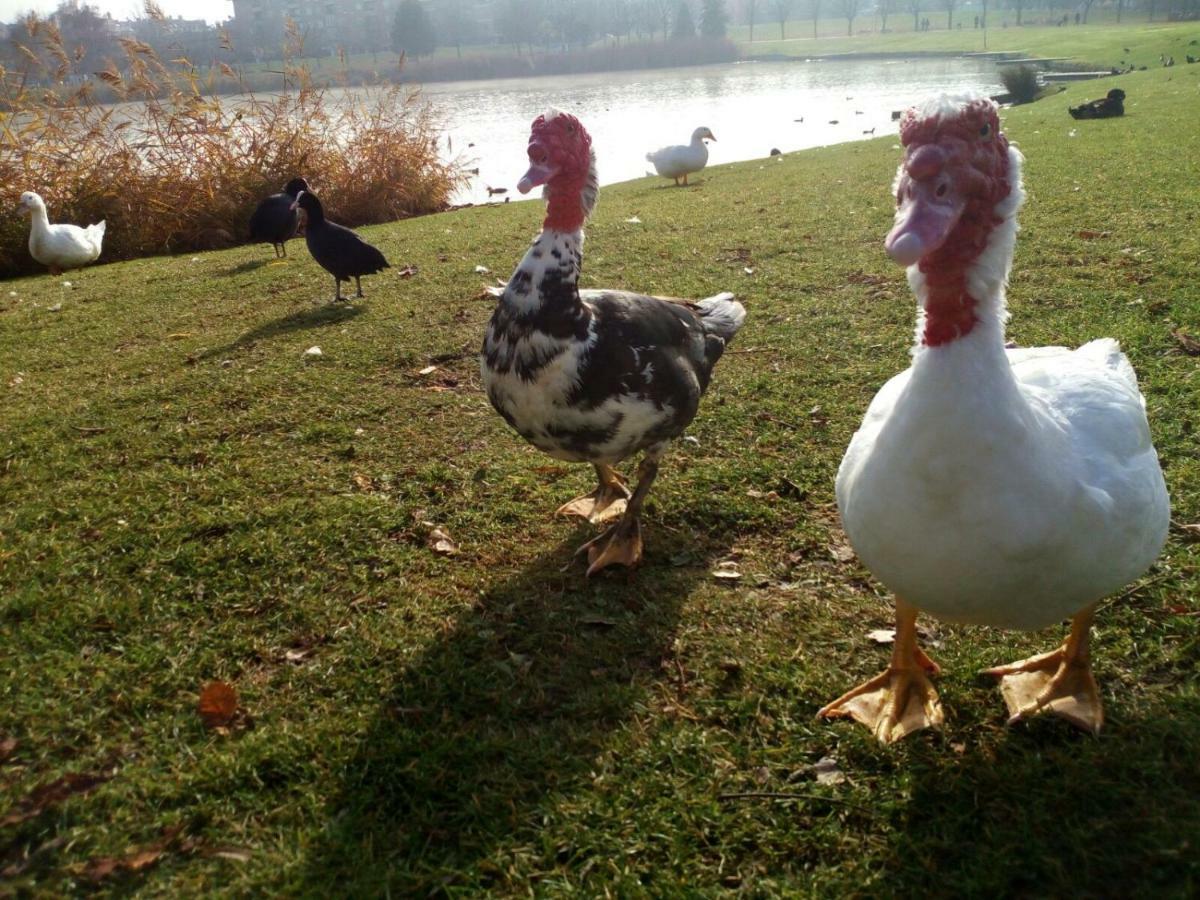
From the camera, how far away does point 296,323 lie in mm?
7156

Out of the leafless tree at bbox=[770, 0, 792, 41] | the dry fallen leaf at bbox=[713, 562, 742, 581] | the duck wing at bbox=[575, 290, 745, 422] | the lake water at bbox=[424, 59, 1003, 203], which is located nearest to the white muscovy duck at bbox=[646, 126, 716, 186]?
the lake water at bbox=[424, 59, 1003, 203]

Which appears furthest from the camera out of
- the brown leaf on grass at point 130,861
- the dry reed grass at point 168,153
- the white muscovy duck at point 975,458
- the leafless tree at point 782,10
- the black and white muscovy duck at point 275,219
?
the leafless tree at point 782,10

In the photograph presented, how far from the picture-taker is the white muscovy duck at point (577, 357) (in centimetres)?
337

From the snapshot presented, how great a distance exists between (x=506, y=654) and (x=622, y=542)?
0.77 m

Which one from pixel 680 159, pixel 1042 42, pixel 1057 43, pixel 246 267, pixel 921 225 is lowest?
pixel 246 267

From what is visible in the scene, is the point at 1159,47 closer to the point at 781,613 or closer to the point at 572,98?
the point at 572,98

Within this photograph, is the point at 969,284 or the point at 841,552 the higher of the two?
the point at 969,284

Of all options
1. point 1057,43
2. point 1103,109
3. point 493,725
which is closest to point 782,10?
point 1057,43

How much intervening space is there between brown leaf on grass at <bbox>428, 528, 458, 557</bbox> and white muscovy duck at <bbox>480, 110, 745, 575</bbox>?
64 cm

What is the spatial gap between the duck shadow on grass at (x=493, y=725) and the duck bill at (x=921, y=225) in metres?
1.72

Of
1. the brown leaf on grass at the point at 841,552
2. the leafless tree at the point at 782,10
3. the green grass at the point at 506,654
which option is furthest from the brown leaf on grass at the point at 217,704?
the leafless tree at the point at 782,10

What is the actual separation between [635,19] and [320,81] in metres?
60.9

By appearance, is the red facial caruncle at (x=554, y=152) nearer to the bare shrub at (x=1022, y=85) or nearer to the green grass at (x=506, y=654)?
the green grass at (x=506, y=654)

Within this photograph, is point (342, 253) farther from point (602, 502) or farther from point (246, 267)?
point (602, 502)
